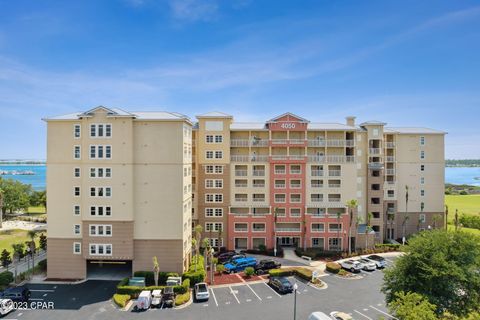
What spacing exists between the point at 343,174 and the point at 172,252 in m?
31.0

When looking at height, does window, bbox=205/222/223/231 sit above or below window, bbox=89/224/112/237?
below

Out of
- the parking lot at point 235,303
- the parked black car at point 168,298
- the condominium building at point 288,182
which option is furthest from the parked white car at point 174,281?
the condominium building at point 288,182

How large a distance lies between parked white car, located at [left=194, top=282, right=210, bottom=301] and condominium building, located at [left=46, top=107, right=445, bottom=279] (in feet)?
16.5

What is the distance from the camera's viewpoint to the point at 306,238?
169ft

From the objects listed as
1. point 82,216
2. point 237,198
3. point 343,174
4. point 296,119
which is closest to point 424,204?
point 343,174

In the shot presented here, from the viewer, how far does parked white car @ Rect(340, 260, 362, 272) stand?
4142 centimetres

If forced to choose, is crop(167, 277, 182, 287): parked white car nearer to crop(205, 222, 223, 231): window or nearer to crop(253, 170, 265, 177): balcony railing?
crop(205, 222, 223, 231): window

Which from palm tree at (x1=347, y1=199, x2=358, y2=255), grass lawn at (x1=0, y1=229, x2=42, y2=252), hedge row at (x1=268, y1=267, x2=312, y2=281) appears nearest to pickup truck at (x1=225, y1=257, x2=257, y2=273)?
hedge row at (x1=268, y1=267, x2=312, y2=281)

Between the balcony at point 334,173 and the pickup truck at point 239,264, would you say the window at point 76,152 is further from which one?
the balcony at point 334,173

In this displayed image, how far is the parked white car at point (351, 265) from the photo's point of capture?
136ft

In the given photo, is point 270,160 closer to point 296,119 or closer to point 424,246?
point 296,119

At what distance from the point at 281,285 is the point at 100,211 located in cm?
2289

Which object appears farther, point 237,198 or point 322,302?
point 237,198

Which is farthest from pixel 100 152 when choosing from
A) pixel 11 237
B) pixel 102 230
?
pixel 11 237
